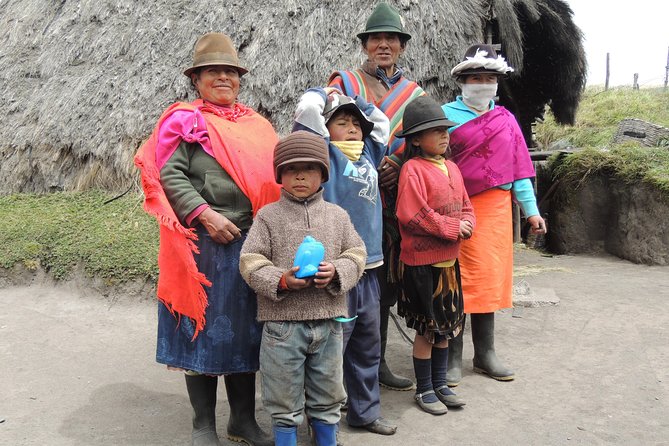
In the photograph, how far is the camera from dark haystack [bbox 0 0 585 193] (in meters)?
5.58

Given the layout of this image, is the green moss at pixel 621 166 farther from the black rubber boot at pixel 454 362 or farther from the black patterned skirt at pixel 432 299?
the black patterned skirt at pixel 432 299

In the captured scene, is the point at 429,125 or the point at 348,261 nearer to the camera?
the point at 348,261

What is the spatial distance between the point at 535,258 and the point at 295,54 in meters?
3.84

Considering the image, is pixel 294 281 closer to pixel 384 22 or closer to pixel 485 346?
pixel 384 22

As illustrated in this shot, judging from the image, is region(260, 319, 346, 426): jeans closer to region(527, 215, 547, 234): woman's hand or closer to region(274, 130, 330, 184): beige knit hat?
region(274, 130, 330, 184): beige knit hat

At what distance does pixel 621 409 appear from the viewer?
9.84ft

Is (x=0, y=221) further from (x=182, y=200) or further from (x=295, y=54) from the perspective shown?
(x=182, y=200)

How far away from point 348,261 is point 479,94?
1.52m

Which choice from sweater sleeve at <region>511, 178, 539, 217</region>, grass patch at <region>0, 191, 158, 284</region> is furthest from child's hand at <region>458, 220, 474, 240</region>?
grass patch at <region>0, 191, 158, 284</region>

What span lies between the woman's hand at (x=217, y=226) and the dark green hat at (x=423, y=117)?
0.98 meters

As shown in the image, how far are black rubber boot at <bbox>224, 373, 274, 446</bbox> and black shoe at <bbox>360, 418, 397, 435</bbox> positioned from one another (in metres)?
0.46

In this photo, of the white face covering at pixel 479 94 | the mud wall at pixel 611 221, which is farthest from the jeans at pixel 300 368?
the mud wall at pixel 611 221

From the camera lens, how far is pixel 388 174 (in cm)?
300

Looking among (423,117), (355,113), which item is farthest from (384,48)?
(355,113)
